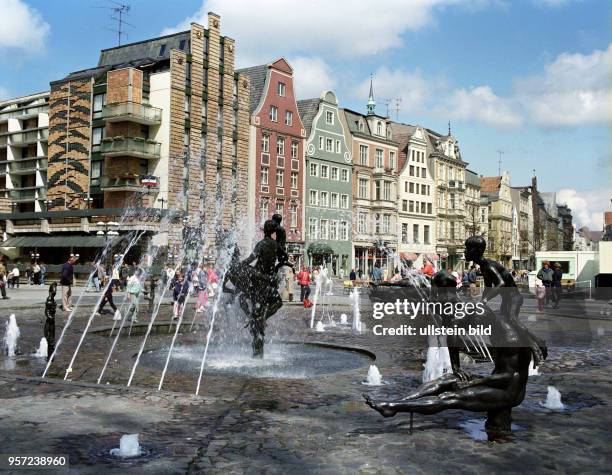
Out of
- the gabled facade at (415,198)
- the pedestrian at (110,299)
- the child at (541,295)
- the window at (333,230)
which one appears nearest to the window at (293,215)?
the window at (333,230)

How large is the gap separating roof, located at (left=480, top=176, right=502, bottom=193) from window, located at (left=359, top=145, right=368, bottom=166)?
39.8 metres

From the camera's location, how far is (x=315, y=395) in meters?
8.46

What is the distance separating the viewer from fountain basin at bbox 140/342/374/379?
10.4 m

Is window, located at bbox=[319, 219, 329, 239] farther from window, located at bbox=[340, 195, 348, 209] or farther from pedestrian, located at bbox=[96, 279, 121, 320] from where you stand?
pedestrian, located at bbox=[96, 279, 121, 320]

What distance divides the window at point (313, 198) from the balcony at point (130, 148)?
16556mm

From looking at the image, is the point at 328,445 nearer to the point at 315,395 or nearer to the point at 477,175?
the point at 315,395

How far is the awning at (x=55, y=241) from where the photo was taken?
46.7 metres

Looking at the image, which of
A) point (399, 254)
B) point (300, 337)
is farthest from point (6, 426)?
point (399, 254)

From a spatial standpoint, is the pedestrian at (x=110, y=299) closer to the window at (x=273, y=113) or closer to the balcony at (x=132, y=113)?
the balcony at (x=132, y=113)

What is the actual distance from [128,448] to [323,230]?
55.7m

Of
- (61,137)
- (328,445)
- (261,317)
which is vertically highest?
(61,137)

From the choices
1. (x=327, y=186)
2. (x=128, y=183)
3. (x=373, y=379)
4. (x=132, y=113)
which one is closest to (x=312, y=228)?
(x=327, y=186)

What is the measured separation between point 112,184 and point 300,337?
1438 inches

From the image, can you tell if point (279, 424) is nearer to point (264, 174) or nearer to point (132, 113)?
point (132, 113)
